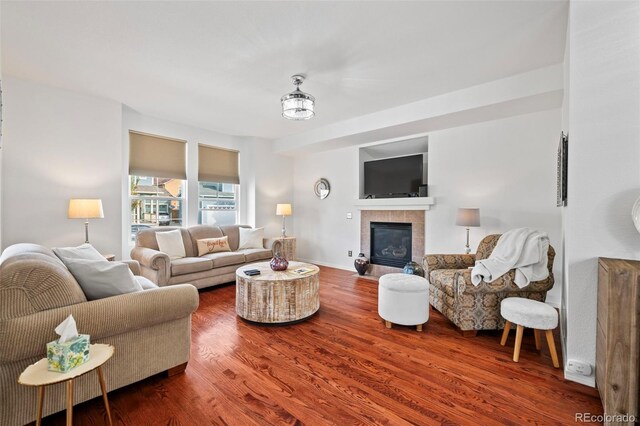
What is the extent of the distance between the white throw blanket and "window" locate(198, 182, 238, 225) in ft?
14.9

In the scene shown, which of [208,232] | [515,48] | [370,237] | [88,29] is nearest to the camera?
[88,29]

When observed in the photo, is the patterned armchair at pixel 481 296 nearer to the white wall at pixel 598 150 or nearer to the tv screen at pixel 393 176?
the white wall at pixel 598 150

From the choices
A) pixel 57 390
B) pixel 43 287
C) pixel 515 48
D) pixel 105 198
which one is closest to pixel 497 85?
pixel 515 48

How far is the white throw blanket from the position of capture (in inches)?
98.0

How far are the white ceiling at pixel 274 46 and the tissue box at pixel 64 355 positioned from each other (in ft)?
7.39

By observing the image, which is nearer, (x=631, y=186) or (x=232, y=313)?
(x=631, y=186)

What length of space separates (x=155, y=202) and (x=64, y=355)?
3902mm

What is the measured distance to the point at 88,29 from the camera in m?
2.32

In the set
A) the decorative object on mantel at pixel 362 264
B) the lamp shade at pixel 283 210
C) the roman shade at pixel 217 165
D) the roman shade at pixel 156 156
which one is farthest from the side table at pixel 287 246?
the roman shade at pixel 156 156

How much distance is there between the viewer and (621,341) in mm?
1504

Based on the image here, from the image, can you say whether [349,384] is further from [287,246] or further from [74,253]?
[287,246]

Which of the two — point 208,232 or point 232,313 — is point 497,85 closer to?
point 232,313

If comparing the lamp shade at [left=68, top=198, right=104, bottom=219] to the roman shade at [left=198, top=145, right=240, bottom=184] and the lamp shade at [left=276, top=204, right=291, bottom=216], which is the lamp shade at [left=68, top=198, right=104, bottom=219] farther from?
the lamp shade at [left=276, top=204, right=291, bottom=216]

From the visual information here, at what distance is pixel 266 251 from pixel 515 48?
421 cm
